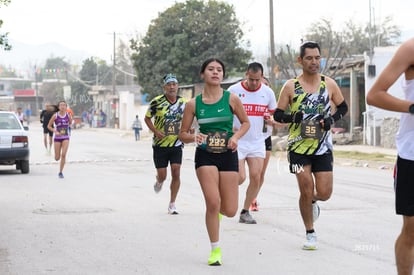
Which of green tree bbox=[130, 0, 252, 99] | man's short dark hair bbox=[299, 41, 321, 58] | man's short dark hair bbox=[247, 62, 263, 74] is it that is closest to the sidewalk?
man's short dark hair bbox=[247, 62, 263, 74]

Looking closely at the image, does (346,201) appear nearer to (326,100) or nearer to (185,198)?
(185,198)

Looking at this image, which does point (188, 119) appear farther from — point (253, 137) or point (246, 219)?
point (246, 219)

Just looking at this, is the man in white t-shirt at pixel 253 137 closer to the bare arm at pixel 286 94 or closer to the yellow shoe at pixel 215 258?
the bare arm at pixel 286 94

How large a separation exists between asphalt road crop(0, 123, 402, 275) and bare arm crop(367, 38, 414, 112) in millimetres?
2691

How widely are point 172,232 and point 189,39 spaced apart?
45792 millimetres

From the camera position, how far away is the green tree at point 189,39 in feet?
182

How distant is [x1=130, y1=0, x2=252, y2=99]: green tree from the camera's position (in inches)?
2183

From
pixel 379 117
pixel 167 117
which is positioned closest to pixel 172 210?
pixel 167 117

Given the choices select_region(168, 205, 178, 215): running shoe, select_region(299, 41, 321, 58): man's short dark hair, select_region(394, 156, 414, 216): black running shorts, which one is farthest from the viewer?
select_region(168, 205, 178, 215): running shoe

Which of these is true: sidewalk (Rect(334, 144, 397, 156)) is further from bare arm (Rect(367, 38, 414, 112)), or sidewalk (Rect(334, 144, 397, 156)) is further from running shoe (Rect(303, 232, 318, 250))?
bare arm (Rect(367, 38, 414, 112))

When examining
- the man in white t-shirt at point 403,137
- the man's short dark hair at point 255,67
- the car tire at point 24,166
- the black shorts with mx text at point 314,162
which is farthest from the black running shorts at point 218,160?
the car tire at point 24,166

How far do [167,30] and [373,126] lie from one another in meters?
25.3

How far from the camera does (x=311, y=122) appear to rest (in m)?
9.05

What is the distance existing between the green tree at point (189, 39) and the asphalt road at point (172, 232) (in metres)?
38.0
